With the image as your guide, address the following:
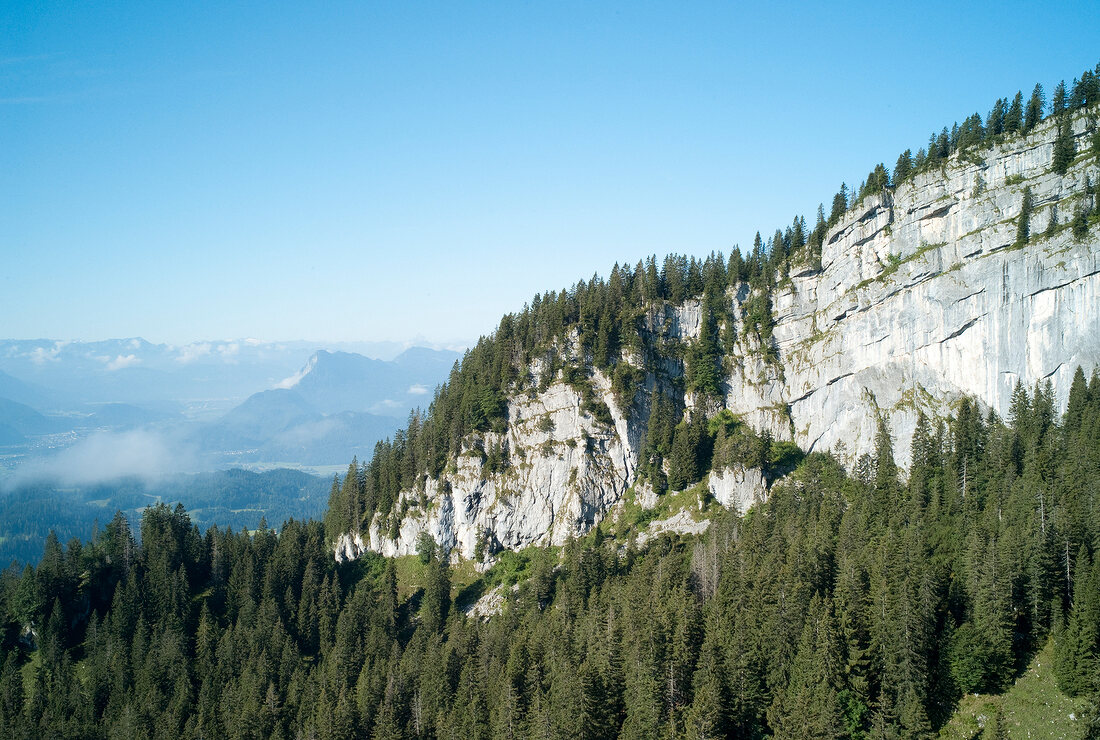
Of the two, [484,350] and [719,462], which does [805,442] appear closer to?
[719,462]

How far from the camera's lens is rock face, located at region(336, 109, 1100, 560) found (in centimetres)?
8175

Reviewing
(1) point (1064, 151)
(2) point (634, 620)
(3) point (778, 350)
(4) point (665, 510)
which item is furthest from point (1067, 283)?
(2) point (634, 620)

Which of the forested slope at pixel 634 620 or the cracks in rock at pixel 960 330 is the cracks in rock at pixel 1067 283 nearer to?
the cracks in rock at pixel 960 330

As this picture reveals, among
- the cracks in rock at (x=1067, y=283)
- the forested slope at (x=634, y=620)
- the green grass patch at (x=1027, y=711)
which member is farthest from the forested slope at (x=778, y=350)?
the green grass patch at (x=1027, y=711)

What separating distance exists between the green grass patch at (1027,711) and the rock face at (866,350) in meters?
42.4

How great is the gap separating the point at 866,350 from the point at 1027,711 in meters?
57.8

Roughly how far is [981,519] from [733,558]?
940 inches

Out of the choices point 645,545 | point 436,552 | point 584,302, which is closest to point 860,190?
point 584,302

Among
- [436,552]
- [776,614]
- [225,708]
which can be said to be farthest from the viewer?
[436,552]

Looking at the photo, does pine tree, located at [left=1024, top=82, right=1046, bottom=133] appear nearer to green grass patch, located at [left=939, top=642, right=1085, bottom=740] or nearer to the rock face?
the rock face

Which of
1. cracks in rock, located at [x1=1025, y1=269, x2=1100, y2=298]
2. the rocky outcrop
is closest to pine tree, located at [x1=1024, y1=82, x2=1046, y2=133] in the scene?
cracks in rock, located at [x1=1025, y1=269, x2=1100, y2=298]

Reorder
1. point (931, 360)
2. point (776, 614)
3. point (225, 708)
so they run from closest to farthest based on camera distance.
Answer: point (776, 614)
point (225, 708)
point (931, 360)

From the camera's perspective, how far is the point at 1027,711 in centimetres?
4691

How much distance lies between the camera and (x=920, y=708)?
4650 centimetres
